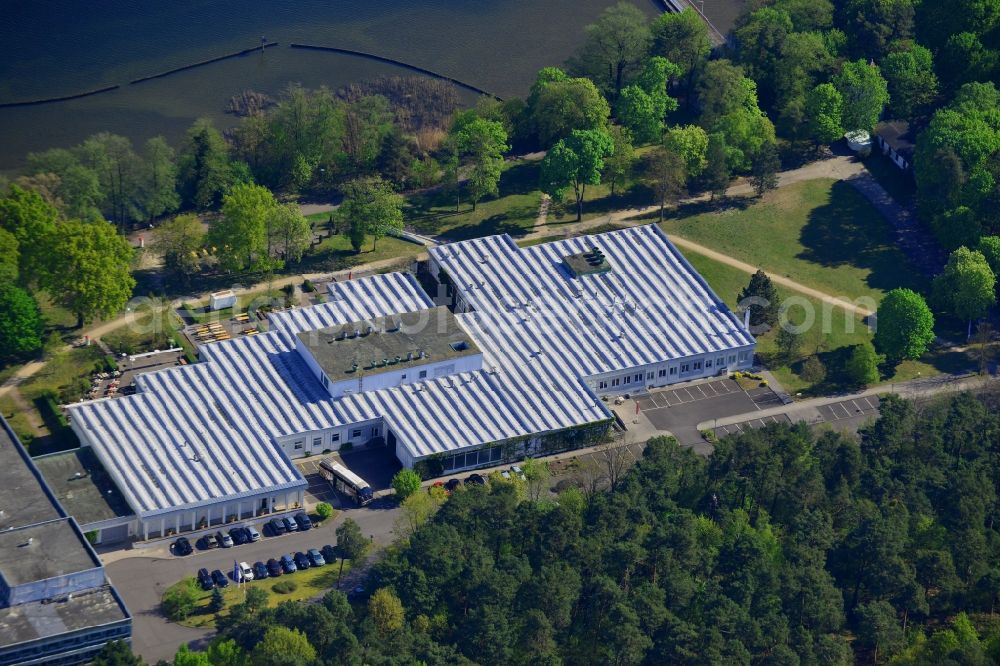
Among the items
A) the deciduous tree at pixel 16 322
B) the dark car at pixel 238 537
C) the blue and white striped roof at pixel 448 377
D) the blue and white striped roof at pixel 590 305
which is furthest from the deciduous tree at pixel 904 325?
the deciduous tree at pixel 16 322

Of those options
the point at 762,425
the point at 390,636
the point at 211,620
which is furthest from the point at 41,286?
the point at 762,425

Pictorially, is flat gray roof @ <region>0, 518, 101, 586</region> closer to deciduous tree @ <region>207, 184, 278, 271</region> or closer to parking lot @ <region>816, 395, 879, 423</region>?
deciduous tree @ <region>207, 184, 278, 271</region>

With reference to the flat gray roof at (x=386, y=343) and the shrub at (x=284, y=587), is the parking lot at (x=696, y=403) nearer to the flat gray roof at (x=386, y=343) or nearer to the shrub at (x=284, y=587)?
the flat gray roof at (x=386, y=343)

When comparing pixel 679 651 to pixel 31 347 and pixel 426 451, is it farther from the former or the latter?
pixel 31 347

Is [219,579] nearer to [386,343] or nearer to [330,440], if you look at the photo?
[330,440]

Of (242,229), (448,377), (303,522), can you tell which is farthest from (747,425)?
(242,229)

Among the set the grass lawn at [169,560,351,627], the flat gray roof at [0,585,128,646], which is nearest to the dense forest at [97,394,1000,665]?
the grass lawn at [169,560,351,627]
